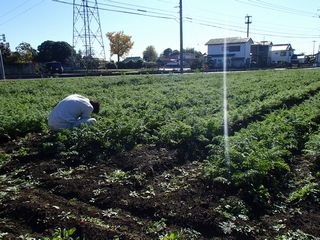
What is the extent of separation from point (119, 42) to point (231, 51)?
25.2m

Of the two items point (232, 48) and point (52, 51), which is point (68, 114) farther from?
point (232, 48)

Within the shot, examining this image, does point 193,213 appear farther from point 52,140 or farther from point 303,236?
point 52,140

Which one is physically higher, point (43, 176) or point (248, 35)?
point (248, 35)

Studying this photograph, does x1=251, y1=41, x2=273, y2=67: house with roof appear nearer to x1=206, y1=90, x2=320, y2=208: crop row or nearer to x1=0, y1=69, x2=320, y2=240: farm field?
x1=0, y1=69, x2=320, y2=240: farm field

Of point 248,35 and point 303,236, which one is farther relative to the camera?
point 248,35

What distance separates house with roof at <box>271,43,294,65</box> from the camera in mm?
71875

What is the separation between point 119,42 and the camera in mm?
73875

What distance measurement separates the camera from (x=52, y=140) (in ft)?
24.6

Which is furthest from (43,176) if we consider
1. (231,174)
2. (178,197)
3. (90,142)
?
(231,174)

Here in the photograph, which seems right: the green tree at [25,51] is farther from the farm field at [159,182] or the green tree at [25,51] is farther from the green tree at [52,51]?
the farm field at [159,182]

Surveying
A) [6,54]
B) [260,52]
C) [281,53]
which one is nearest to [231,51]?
[260,52]

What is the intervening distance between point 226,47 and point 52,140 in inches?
2505

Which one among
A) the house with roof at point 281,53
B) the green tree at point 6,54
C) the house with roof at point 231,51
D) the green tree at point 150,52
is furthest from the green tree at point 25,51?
the house with roof at point 281,53

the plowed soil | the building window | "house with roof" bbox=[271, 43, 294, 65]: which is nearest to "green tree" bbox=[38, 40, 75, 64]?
the building window
